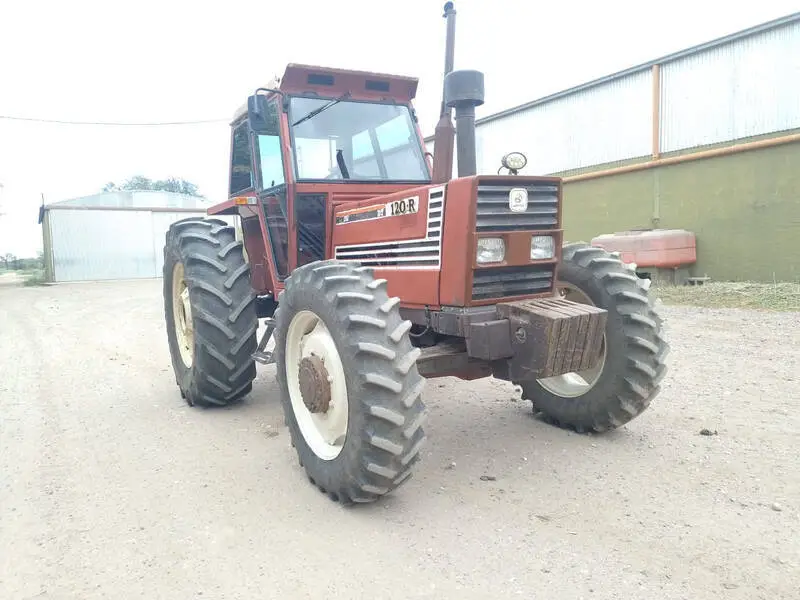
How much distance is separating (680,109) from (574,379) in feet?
33.4

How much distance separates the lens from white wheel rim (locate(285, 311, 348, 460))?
3.33 m

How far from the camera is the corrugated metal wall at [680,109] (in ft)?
35.9

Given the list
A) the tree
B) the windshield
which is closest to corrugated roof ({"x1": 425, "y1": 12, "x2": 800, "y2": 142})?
the windshield

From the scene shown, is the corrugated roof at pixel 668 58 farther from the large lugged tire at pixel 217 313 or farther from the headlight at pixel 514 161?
the headlight at pixel 514 161

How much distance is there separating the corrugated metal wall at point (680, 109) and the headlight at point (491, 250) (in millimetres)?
9930

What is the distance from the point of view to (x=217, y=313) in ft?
15.4

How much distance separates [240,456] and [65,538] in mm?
1191

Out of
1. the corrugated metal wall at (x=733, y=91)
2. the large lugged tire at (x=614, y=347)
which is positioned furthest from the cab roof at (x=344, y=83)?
the corrugated metal wall at (x=733, y=91)

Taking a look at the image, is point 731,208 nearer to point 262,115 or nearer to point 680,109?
point 680,109

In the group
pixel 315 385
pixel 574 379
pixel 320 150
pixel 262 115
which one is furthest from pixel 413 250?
pixel 574 379

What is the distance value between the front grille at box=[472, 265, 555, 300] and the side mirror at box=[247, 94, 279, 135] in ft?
6.30

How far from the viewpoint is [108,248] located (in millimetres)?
26531

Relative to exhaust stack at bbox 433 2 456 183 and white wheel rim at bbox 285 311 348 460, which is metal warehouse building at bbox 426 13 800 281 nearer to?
exhaust stack at bbox 433 2 456 183

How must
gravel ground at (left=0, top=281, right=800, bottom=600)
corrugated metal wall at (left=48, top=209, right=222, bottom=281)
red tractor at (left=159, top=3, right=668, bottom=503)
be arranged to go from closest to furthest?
gravel ground at (left=0, top=281, right=800, bottom=600)
red tractor at (left=159, top=3, right=668, bottom=503)
corrugated metal wall at (left=48, top=209, right=222, bottom=281)
